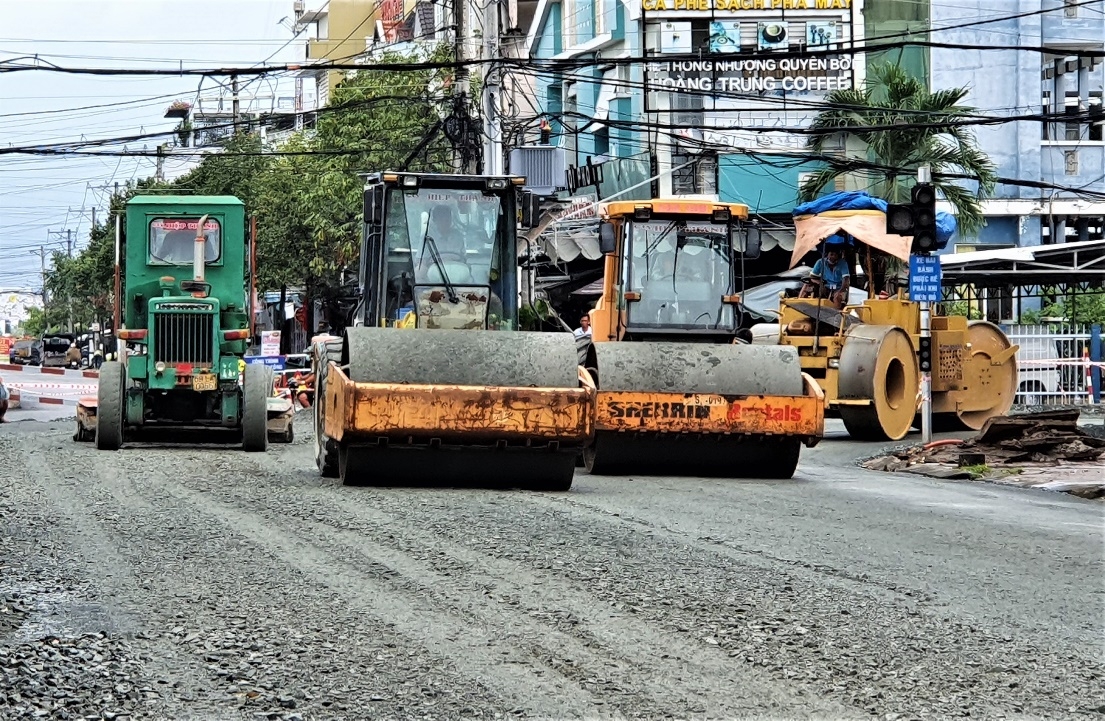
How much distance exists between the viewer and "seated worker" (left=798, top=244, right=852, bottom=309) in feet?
76.1

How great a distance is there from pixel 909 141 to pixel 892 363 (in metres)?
14.3

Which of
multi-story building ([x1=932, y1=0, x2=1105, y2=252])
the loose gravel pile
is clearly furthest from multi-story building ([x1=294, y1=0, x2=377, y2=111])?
the loose gravel pile

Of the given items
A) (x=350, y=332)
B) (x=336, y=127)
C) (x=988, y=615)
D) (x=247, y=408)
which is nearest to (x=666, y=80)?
(x=336, y=127)

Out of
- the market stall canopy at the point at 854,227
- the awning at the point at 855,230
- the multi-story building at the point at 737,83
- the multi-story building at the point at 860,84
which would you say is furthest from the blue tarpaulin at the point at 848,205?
the multi-story building at the point at 860,84

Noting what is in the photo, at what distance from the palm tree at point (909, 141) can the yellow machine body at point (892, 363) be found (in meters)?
9.27

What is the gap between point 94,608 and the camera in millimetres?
7789

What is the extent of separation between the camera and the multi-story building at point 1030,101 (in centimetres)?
4025

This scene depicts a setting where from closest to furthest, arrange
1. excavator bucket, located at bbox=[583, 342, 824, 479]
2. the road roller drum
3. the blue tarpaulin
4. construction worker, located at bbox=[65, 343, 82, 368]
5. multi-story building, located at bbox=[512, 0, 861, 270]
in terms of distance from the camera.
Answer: excavator bucket, located at bbox=[583, 342, 824, 479] < the road roller drum < the blue tarpaulin < multi-story building, located at bbox=[512, 0, 861, 270] < construction worker, located at bbox=[65, 343, 82, 368]

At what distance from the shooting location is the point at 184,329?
1997 centimetres

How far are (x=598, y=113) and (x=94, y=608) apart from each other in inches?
1498

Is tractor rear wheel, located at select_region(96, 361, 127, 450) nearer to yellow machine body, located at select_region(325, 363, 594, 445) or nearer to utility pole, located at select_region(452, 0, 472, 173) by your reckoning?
yellow machine body, located at select_region(325, 363, 594, 445)

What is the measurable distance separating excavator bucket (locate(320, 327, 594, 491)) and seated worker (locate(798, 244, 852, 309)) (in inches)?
393

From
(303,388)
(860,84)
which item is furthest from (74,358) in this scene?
(860,84)

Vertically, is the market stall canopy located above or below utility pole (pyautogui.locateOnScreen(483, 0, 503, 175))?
below
